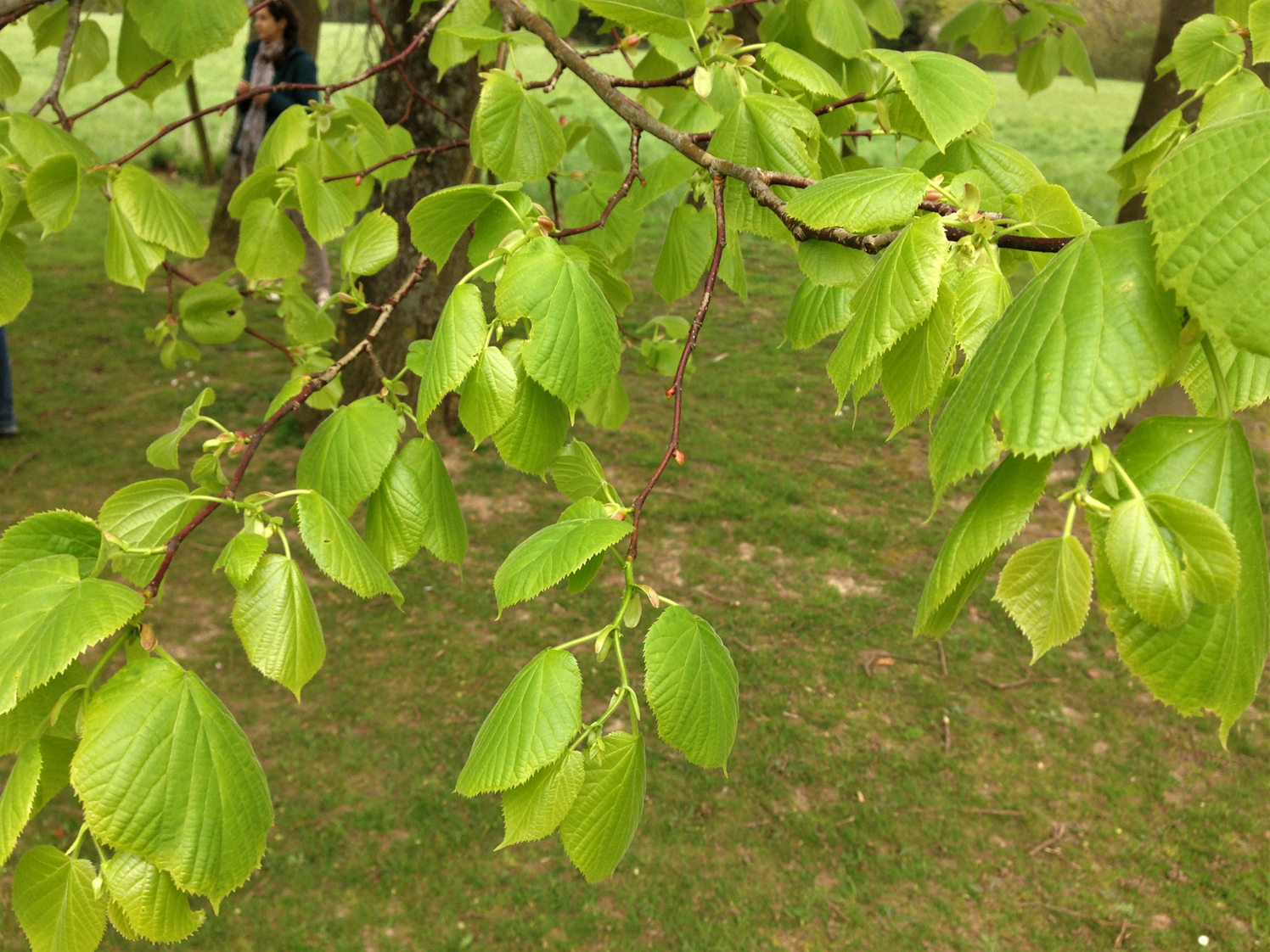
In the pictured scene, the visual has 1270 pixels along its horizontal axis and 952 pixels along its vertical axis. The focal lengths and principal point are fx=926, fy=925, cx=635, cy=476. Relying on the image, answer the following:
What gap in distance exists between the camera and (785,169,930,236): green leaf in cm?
94

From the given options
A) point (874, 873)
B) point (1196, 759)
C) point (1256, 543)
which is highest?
point (1256, 543)

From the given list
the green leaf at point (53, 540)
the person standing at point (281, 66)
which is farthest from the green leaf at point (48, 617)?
the person standing at point (281, 66)

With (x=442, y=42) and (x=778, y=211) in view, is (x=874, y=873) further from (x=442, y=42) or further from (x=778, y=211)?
(x=442, y=42)

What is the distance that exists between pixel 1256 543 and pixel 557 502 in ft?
14.8

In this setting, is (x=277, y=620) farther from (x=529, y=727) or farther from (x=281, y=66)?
(x=281, y=66)

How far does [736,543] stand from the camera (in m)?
4.72

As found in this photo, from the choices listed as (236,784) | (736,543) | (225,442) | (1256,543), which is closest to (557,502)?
(736,543)

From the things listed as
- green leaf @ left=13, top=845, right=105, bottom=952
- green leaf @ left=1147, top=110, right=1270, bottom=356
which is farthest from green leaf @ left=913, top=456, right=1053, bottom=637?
green leaf @ left=13, top=845, right=105, bottom=952

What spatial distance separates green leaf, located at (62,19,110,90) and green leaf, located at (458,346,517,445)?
1.71 metres

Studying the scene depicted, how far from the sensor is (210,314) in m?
2.30

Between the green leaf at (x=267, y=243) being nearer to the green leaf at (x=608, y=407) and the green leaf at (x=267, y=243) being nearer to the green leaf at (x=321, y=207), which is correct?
the green leaf at (x=321, y=207)

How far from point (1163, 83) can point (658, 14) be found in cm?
458

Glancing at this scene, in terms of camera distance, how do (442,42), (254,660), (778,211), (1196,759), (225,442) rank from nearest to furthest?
1. (254,660)
2. (778,211)
3. (225,442)
4. (442,42)
5. (1196,759)

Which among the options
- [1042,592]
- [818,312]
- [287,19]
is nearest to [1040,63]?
[818,312]
